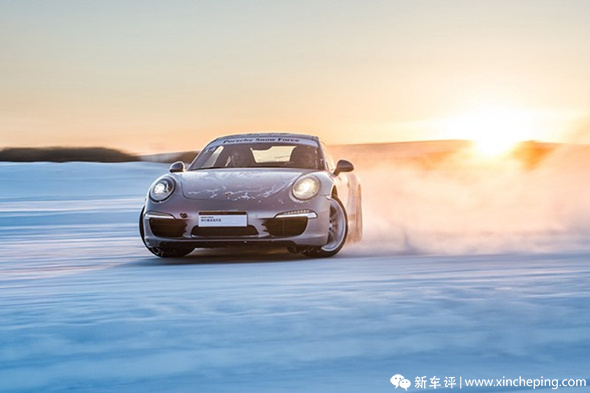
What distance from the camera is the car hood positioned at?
9.98m

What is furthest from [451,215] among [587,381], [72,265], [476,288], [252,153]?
[587,381]

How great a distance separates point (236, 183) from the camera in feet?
33.5

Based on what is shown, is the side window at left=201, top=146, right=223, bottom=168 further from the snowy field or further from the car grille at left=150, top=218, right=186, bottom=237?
the car grille at left=150, top=218, right=186, bottom=237

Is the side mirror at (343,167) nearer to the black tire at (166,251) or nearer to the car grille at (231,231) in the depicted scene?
the car grille at (231,231)

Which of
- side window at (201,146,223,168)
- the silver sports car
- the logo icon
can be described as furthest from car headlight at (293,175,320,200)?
the logo icon

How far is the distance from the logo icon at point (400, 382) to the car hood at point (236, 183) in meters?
5.60

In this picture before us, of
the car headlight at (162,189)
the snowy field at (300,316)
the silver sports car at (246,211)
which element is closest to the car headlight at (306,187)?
the silver sports car at (246,211)

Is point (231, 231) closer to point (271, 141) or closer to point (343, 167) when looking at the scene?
point (343, 167)

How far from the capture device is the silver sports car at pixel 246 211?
32.3 feet

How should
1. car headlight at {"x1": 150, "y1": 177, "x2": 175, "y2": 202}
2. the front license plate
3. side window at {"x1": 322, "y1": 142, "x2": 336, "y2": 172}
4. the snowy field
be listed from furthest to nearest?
side window at {"x1": 322, "y1": 142, "x2": 336, "y2": 172}
car headlight at {"x1": 150, "y1": 177, "x2": 175, "y2": 202}
the front license plate
the snowy field

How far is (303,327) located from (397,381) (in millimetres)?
1329

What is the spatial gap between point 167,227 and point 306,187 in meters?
1.41

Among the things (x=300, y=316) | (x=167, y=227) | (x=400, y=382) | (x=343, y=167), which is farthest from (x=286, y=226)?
(x=400, y=382)

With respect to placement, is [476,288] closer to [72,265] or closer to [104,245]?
[72,265]
